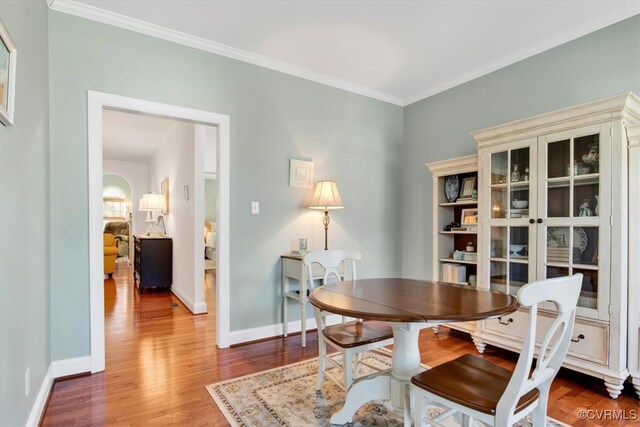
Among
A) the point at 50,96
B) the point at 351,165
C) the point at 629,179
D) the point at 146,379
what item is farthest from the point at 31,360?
the point at 629,179

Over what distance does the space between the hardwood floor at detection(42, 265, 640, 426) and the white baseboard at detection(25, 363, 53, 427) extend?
6 cm

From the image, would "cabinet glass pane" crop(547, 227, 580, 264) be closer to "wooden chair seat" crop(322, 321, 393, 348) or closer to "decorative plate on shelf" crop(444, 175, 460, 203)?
"decorative plate on shelf" crop(444, 175, 460, 203)

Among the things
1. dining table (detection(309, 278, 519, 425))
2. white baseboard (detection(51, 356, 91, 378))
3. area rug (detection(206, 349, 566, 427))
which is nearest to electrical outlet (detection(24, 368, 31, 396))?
white baseboard (detection(51, 356, 91, 378))

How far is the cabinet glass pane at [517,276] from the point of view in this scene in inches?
103

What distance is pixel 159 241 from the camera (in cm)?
534

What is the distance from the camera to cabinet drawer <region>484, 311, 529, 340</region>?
2601mm

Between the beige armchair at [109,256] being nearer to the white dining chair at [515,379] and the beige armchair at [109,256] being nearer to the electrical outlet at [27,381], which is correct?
the electrical outlet at [27,381]

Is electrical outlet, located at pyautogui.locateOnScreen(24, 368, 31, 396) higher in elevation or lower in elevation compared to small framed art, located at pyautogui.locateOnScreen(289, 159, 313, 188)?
lower

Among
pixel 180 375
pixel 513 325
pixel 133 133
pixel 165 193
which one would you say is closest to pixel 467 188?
pixel 513 325

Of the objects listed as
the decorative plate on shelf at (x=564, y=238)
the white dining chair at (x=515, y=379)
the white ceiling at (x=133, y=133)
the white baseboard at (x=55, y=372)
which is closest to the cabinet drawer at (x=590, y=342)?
the decorative plate on shelf at (x=564, y=238)

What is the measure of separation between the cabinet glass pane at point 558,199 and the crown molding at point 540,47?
1.25 meters

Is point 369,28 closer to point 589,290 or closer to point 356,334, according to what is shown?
point 356,334

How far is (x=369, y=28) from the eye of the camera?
8.89 ft

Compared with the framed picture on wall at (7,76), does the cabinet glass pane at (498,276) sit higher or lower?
lower
